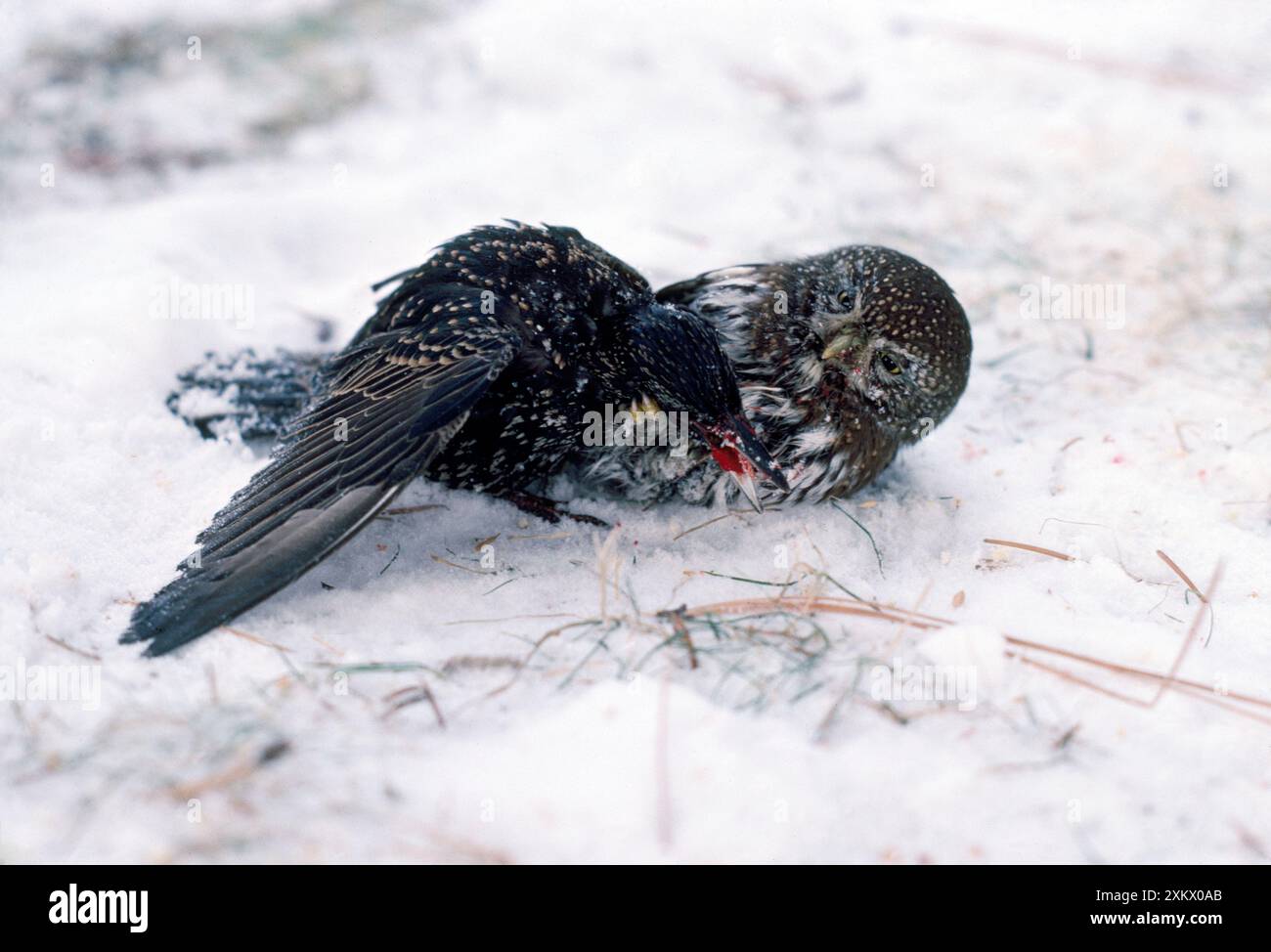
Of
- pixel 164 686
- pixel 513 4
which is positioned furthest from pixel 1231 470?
pixel 513 4

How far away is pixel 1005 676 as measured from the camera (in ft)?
6.64

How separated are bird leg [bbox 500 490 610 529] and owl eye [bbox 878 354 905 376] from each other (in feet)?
2.78

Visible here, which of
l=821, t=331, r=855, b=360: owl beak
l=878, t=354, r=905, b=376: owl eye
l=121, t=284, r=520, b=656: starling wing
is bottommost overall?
l=121, t=284, r=520, b=656: starling wing

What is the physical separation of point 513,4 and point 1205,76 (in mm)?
3470

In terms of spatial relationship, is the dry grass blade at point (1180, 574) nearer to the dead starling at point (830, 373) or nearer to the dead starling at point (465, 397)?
the dead starling at point (830, 373)

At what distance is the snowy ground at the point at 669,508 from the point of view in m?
1.70

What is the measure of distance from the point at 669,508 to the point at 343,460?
91cm

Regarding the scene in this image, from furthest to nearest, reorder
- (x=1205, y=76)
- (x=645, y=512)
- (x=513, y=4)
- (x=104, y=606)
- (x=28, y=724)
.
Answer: (x=513, y=4) < (x=1205, y=76) < (x=645, y=512) < (x=104, y=606) < (x=28, y=724)

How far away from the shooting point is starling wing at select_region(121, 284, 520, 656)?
2189mm

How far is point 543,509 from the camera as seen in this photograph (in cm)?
286

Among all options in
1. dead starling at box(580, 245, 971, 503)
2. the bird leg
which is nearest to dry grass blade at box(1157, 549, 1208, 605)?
dead starling at box(580, 245, 971, 503)

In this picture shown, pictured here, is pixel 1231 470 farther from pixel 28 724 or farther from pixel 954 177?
pixel 28 724

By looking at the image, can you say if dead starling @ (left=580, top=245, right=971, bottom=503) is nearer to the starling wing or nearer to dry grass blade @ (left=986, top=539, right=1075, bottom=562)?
dry grass blade @ (left=986, top=539, right=1075, bottom=562)

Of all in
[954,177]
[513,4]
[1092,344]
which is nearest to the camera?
[1092,344]
